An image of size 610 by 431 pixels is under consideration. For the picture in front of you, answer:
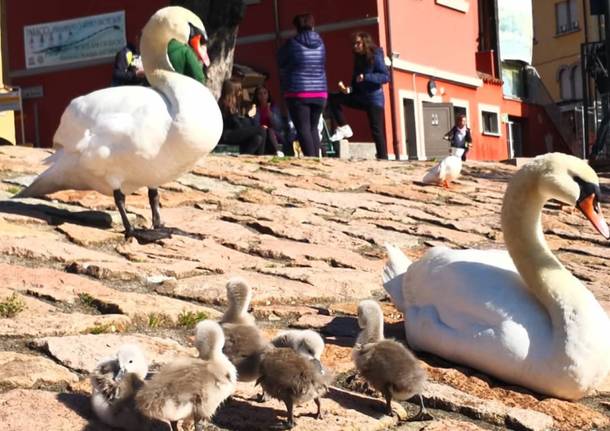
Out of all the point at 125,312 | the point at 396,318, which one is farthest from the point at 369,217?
the point at 125,312

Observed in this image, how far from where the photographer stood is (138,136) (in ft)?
23.5

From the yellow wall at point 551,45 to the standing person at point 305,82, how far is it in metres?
35.6

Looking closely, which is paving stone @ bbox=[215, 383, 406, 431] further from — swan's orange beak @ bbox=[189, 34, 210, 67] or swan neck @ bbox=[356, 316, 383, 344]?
swan's orange beak @ bbox=[189, 34, 210, 67]

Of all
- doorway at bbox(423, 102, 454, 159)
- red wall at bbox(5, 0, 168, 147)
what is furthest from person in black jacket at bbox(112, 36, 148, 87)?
A: red wall at bbox(5, 0, 168, 147)

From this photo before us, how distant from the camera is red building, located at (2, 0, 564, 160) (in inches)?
954

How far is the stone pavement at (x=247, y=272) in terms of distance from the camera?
4.33 m

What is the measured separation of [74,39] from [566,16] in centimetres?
2743

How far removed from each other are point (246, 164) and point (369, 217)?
8.87ft

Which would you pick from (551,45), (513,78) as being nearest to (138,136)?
(513,78)

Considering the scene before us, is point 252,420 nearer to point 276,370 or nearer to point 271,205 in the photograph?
point 276,370

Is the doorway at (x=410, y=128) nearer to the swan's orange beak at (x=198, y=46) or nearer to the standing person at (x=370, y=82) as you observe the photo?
the standing person at (x=370, y=82)

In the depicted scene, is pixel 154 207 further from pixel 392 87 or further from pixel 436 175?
pixel 392 87

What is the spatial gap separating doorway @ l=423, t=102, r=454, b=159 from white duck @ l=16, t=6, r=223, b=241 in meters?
17.6

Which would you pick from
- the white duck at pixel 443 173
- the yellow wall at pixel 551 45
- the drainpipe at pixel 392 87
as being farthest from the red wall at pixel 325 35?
the yellow wall at pixel 551 45
